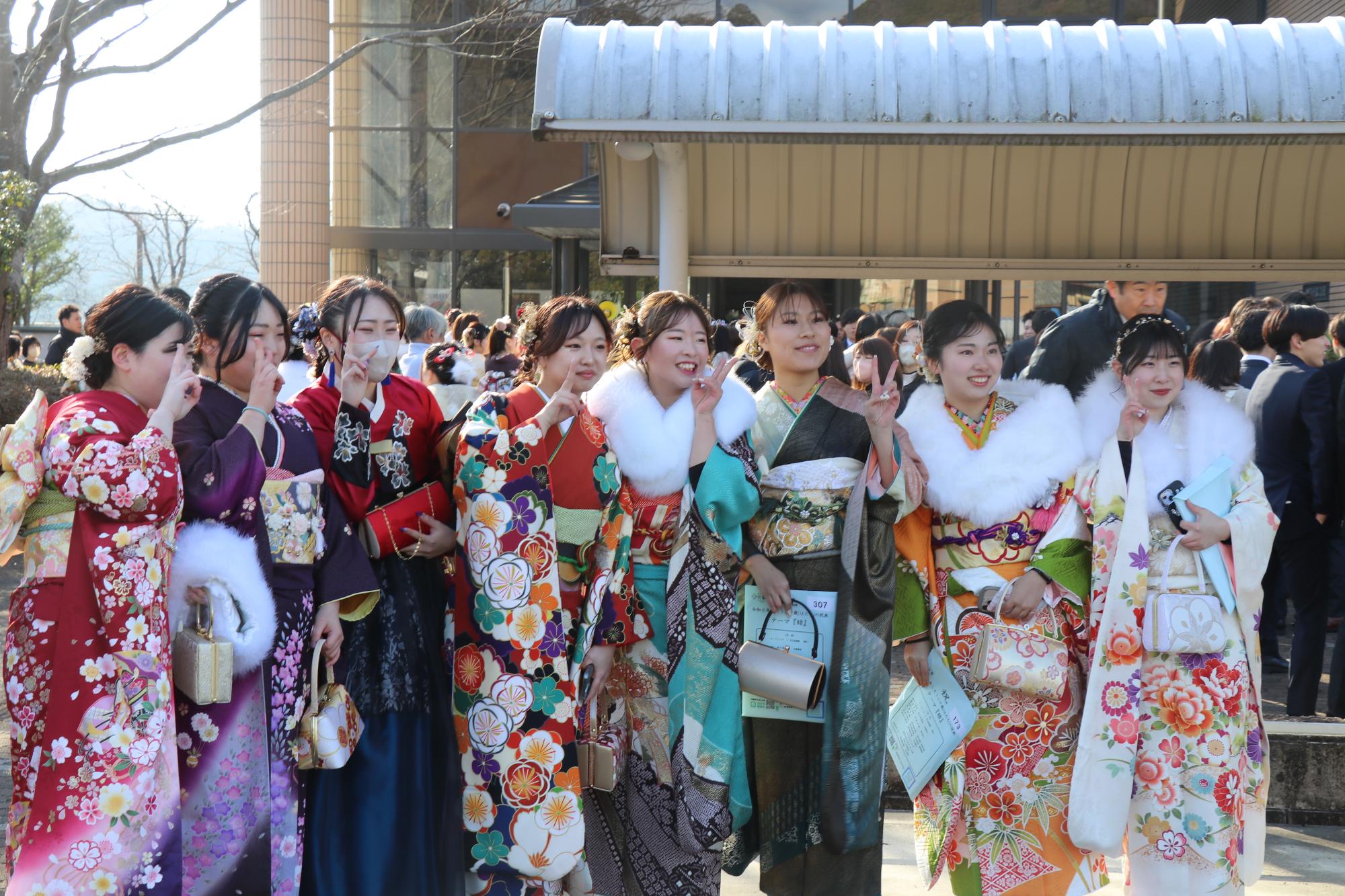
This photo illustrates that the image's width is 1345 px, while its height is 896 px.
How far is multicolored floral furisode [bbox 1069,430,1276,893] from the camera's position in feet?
10.9

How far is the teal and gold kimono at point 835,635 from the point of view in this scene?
3.46 metres

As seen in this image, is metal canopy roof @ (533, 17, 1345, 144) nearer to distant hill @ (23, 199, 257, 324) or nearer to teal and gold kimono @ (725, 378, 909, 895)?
teal and gold kimono @ (725, 378, 909, 895)

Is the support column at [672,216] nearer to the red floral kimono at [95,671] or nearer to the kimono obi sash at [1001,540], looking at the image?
the kimono obi sash at [1001,540]

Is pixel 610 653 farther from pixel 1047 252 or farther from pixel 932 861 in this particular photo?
pixel 1047 252

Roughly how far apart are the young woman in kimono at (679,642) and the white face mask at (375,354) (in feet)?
2.00

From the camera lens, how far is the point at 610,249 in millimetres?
5113

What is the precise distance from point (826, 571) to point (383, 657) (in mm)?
1258

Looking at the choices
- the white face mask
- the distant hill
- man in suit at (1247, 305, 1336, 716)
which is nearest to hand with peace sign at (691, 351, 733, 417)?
the white face mask

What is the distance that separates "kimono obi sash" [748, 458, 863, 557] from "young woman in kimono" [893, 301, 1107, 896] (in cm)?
22

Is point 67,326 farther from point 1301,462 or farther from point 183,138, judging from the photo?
point 1301,462

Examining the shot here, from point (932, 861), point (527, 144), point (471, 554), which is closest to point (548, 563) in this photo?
point (471, 554)

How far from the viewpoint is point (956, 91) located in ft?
13.5

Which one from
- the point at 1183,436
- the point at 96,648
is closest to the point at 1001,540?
the point at 1183,436

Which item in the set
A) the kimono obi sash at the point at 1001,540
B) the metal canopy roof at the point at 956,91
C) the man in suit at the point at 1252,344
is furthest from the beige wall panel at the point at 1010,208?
the kimono obi sash at the point at 1001,540
